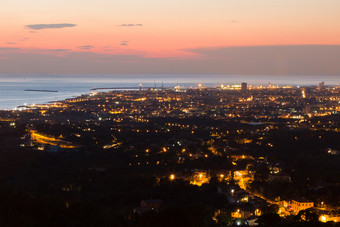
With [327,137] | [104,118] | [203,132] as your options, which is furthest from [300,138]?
[104,118]

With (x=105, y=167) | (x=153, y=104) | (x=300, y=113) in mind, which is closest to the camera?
(x=105, y=167)

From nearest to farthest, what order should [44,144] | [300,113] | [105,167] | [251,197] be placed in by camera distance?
[251,197], [105,167], [44,144], [300,113]

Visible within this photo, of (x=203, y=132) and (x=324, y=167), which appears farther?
(x=203, y=132)

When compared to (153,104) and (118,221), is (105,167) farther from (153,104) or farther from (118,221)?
(153,104)

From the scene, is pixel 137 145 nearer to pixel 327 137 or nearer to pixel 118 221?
pixel 327 137

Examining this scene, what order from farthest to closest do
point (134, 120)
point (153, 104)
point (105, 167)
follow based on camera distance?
point (153, 104) < point (134, 120) < point (105, 167)

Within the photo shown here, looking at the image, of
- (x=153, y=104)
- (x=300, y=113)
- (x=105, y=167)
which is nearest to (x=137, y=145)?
(x=105, y=167)

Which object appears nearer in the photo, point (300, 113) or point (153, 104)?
point (300, 113)

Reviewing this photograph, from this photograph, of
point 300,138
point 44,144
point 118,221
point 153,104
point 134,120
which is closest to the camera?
point 118,221

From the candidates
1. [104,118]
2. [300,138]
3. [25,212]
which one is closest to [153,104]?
[104,118]
